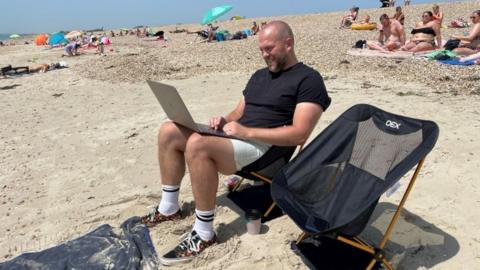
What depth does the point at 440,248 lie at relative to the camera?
2879 millimetres

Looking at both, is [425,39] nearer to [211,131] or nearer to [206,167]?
[211,131]

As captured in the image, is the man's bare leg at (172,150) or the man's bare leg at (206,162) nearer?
the man's bare leg at (206,162)

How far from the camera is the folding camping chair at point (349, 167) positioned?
2.64 metres

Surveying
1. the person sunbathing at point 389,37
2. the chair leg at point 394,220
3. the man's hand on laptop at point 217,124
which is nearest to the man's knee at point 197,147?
the man's hand on laptop at point 217,124

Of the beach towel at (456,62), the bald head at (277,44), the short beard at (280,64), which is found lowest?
the beach towel at (456,62)

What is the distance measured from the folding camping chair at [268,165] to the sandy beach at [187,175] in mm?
372

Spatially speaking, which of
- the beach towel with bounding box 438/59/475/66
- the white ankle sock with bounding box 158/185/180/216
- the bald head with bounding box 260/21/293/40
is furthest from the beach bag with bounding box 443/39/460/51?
the white ankle sock with bounding box 158/185/180/216

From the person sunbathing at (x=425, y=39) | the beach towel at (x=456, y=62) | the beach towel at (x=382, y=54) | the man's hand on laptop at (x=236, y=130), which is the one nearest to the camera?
the man's hand on laptop at (x=236, y=130)

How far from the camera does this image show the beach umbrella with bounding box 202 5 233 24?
20172mm

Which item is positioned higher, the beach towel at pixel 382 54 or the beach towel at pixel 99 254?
the beach towel at pixel 382 54

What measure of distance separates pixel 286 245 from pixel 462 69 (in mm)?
7008

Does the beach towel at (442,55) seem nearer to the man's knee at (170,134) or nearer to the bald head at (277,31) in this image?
the bald head at (277,31)

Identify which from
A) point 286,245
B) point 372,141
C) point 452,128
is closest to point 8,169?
point 286,245

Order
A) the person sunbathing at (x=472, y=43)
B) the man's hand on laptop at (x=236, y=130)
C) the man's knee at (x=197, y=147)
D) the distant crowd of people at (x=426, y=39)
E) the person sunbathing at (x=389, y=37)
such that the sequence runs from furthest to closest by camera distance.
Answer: the person sunbathing at (x=389, y=37) < the distant crowd of people at (x=426, y=39) < the person sunbathing at (x=472, y=43) < the man's hand on laptop at (x=236, y=130) < the man's knee at (x=197, y=147)
